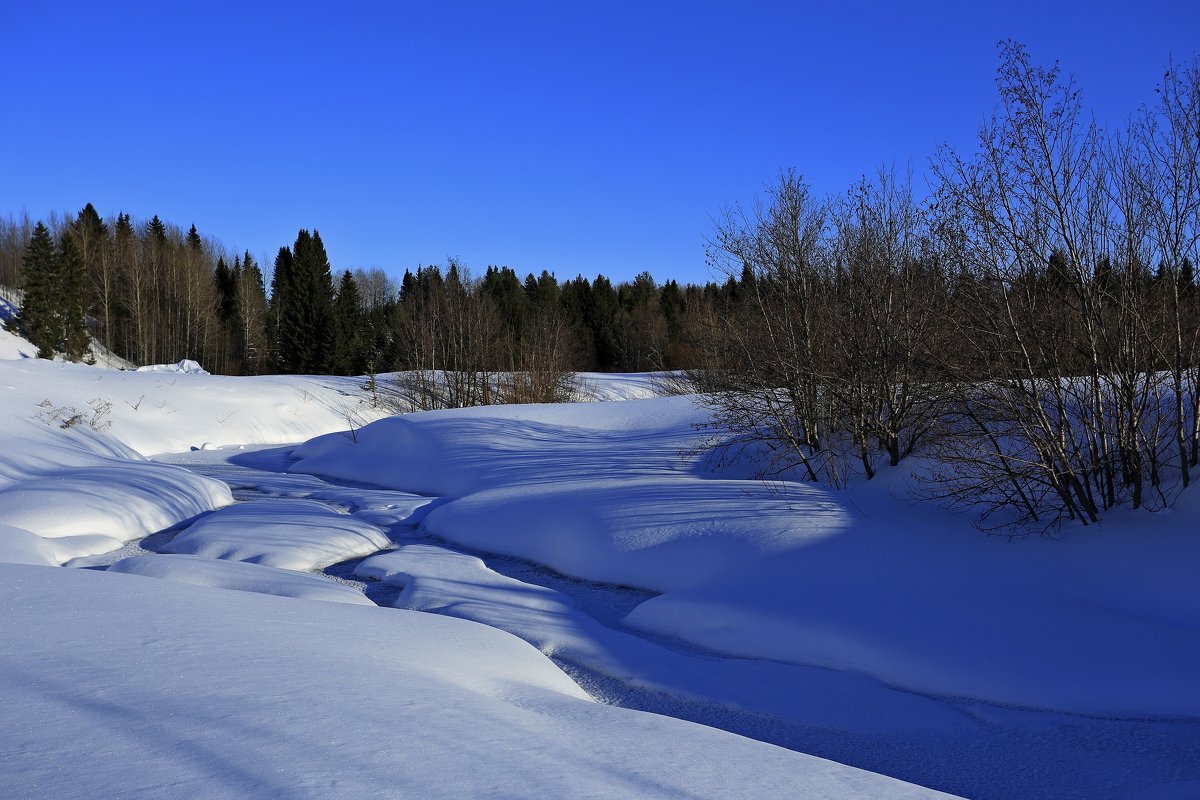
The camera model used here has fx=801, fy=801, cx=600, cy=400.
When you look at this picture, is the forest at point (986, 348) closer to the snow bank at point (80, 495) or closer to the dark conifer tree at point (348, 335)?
the snow bank at point (80, 495)

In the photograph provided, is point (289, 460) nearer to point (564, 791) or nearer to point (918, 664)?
point (918, 664)

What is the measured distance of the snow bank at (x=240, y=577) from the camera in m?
6.98

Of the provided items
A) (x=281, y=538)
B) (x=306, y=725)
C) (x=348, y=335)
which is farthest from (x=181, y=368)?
(x=306, y=725)

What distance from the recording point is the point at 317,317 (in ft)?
137

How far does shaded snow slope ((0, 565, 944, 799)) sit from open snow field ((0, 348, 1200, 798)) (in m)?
0.02

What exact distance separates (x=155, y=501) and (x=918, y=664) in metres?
10.4

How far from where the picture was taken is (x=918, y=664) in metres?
5.80

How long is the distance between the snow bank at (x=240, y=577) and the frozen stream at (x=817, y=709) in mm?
511

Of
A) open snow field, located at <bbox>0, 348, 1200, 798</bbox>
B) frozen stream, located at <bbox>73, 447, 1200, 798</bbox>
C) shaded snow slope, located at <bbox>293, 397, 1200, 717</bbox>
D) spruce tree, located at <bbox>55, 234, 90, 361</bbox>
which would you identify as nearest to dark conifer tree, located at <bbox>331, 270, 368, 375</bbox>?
spruce tree, located at <bbox>55, 234, 90, 361</bbox>

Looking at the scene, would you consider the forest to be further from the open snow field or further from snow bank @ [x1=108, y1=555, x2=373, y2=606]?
snow bank @ [x1=108, y1=555, x2=373, y2=606]

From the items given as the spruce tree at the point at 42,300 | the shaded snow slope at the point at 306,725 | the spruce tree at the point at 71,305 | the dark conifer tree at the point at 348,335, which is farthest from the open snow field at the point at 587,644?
the spruce tree at the point at 71,305

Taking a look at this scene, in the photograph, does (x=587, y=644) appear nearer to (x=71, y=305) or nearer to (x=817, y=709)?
(x=817, y=709)

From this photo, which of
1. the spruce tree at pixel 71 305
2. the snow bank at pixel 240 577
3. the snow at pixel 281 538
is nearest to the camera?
the snow bank at pixel 240 577

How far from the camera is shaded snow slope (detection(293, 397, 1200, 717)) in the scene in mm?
5504
